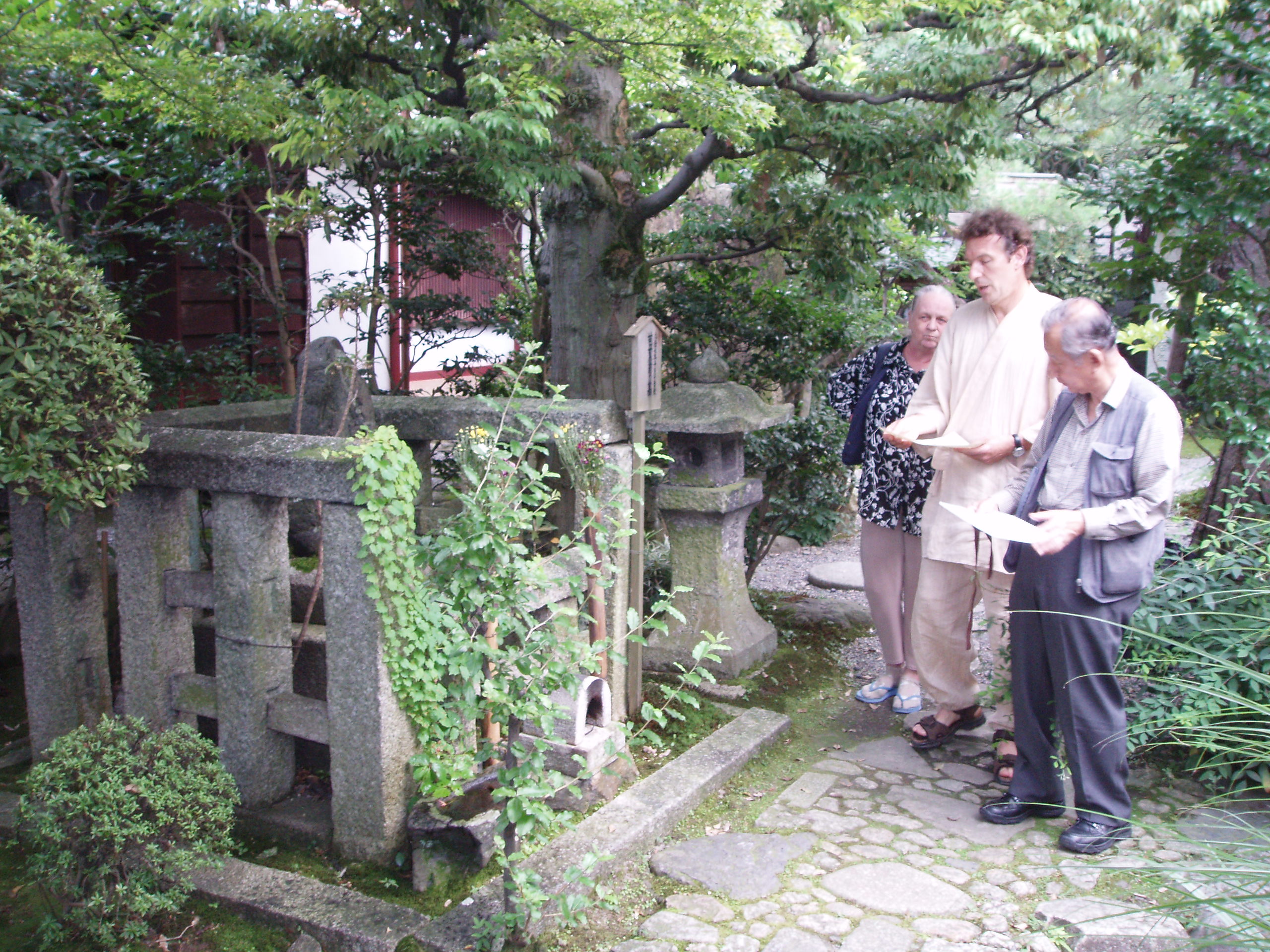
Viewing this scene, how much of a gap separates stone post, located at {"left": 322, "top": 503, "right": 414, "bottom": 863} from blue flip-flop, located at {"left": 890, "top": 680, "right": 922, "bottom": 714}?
2.56 m

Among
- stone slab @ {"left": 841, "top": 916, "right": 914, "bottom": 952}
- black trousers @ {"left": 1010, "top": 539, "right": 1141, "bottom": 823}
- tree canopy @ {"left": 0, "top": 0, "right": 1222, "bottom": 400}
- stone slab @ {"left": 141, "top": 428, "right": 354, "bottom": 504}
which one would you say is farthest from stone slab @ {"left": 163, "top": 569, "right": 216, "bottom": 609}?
black trousers @ {"left": 1010, "top": 539, "right": 1141, "bottom": 823}

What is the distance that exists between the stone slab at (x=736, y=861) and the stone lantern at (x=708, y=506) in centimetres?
144

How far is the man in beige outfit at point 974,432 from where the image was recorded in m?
3.86

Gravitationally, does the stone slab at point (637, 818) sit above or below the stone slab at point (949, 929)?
above

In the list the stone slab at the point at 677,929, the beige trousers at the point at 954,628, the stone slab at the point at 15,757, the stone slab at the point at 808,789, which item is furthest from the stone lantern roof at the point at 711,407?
the stone slab at the point at 15,757

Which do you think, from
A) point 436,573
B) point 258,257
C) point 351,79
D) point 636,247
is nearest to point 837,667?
point 636,247

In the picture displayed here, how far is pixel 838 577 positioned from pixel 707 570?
297cm

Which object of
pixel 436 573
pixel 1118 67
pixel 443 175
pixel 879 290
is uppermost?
pixel 1118 67

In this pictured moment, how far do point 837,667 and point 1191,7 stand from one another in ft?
11.8

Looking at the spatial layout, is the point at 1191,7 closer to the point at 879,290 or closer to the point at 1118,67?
the point at 1118,67

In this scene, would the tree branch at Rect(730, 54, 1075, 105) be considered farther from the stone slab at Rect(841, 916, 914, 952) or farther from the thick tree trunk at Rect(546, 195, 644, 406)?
the stone slab at Rect(841, 916, 914, 952)

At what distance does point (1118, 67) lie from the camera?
718 centimetres

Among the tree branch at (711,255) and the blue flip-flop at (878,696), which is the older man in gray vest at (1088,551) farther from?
the tree branch at (711,255)

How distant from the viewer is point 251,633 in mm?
3338
